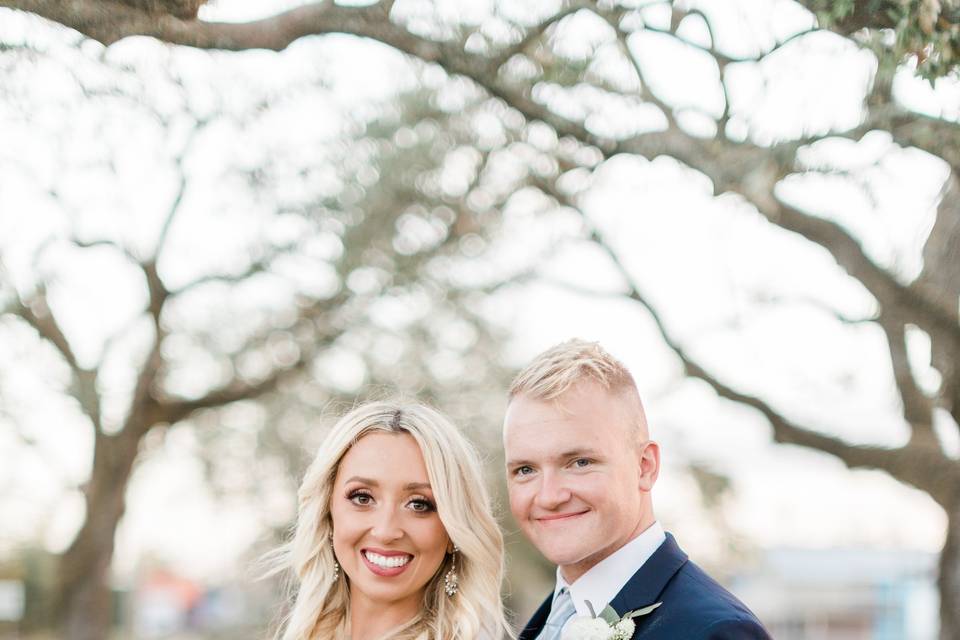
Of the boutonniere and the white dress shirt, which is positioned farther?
the white dress shirt

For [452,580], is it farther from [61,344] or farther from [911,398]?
[61,344]

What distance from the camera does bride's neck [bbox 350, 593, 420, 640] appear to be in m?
4.28

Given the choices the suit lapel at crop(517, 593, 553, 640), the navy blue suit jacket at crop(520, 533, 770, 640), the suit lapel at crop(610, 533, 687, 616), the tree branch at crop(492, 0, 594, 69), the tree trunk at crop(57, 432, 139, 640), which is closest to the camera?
the navy blue suit jacket at crop(520, 533, 770, 640)

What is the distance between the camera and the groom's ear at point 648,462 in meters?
3.82

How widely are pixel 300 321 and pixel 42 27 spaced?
6220 mm

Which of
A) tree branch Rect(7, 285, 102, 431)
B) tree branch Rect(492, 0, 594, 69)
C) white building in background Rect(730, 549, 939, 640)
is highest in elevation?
tree branch Rect(492, 0, 594, 69)

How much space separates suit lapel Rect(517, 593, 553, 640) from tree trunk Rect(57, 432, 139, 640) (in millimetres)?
8251

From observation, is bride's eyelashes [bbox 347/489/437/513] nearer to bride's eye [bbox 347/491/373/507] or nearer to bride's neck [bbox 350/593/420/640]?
bride's eye [bbox 347/491/373/507]

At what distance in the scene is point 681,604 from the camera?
337cm

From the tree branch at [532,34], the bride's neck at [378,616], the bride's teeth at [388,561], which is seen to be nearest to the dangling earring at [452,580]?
the bride's neck at [378,616]

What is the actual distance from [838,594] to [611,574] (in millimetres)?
54521

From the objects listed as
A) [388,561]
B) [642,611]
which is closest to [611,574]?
[642,611]

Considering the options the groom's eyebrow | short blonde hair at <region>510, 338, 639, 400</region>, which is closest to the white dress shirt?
the groom's eyebrow

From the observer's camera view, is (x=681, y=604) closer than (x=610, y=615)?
Yes
